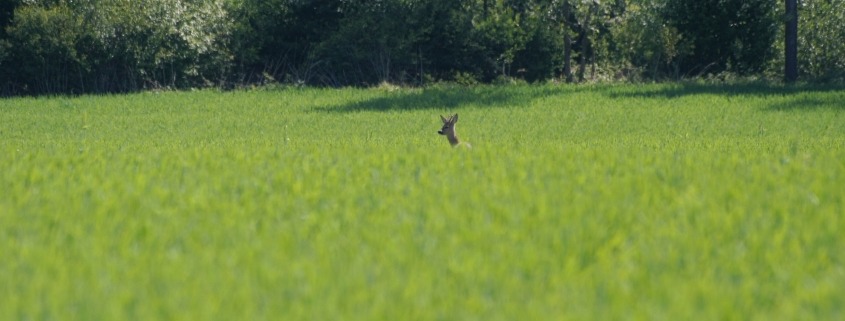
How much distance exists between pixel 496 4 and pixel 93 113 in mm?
14511

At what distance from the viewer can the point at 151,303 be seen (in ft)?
17.5

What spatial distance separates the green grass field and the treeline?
72.4 feet

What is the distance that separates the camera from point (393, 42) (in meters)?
36.0

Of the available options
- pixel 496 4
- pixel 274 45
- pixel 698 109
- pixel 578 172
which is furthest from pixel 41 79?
pixel 578 172

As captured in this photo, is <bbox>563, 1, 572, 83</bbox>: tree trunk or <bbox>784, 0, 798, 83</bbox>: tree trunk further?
<bbox>563, 1, 572, 83</bbox>: tree trunk

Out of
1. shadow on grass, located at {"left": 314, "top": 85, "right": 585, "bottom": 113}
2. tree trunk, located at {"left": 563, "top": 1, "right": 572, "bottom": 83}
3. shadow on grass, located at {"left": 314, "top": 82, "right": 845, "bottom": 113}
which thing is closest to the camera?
shadow on grass, located at {"left": 314, "top": 82, "right": 845, "bottom": 113}

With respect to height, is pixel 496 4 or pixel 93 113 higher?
pixel 496 4

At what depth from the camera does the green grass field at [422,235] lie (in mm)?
5355

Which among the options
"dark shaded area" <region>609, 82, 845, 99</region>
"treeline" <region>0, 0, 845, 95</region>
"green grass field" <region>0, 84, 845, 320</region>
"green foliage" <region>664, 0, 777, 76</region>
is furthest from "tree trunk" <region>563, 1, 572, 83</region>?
"green grass field" <region>0, 84, 845, 320</region>

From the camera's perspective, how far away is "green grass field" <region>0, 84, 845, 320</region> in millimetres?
5355

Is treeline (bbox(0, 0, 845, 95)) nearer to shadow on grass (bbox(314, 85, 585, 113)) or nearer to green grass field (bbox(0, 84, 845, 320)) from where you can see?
shadow on grass (bbox(314, 85, 585, 113))

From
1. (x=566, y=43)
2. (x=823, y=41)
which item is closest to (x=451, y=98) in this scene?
(x=566, y=43)

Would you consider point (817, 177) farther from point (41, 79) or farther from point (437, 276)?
point (41, 79)

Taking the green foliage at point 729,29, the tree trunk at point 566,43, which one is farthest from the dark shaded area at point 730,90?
the tree trunk at point 566,43
